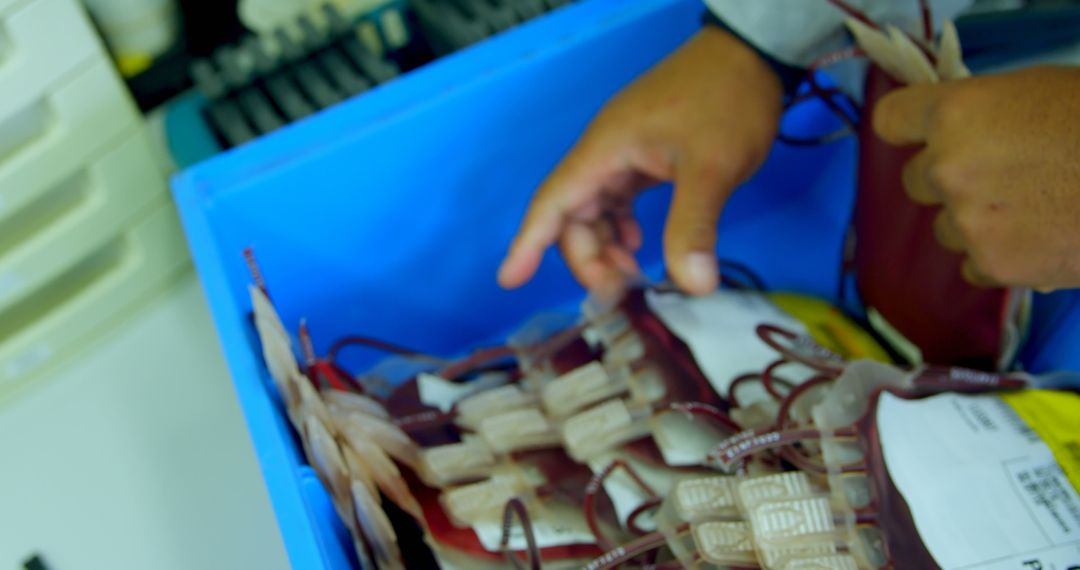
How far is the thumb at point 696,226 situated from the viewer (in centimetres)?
44

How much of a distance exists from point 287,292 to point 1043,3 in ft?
1.51

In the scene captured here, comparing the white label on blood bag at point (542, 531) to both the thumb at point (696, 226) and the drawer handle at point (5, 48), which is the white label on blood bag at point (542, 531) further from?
the drawer handle at point (5, 48)

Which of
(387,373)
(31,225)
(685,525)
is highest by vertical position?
(31,225)

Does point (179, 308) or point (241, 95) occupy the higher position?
point (241, 95)

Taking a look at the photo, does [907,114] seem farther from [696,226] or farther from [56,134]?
[56,134]

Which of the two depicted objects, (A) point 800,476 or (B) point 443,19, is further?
(B) point 443,19

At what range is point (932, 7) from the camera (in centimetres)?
51

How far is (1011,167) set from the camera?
0.38 meters

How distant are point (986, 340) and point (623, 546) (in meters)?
0.24

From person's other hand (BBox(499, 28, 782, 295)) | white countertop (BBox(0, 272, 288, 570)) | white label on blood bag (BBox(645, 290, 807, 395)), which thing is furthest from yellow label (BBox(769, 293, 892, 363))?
white countertop (BBox(0, 272, 288, 570))

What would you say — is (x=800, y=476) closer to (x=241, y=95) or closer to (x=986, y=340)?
(x=986, y=340)

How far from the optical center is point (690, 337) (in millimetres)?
510

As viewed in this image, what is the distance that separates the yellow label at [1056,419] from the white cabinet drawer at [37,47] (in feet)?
1.65

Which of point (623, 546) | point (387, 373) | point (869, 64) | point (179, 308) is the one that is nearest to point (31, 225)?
point (179, 308)
